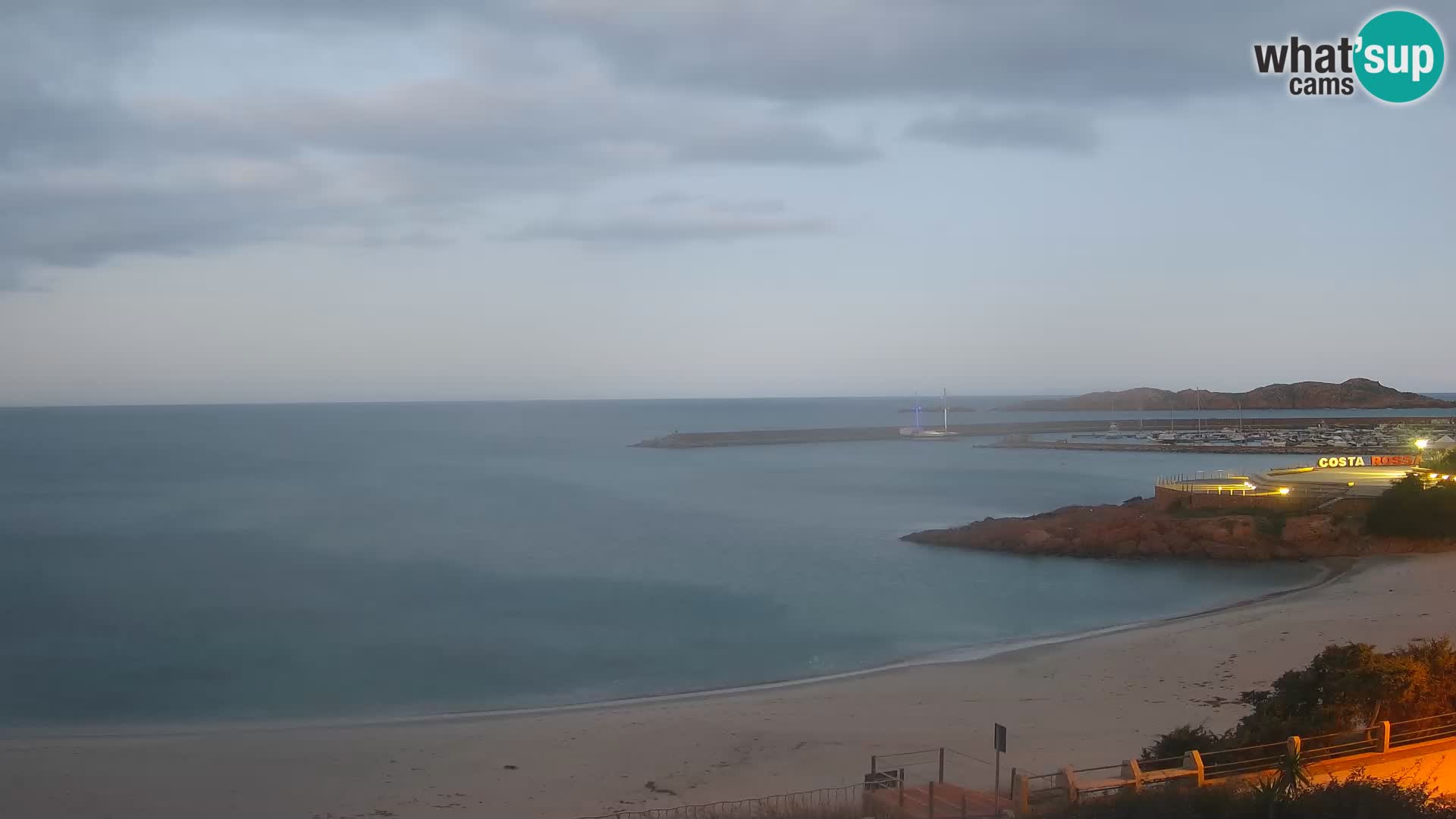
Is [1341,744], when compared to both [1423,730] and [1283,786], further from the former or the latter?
[1283,786]

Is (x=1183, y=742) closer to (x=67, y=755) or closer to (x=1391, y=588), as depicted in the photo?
(x=67, y=755)

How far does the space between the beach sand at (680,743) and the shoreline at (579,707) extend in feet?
0.65

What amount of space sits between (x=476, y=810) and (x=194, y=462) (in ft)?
254

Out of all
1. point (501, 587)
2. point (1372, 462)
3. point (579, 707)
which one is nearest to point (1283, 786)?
point (579, 707)

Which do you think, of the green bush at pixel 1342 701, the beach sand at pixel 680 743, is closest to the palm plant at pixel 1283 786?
the green bush at pixel 1342 701

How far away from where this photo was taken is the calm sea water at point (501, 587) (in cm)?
1953

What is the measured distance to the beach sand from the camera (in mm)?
12000

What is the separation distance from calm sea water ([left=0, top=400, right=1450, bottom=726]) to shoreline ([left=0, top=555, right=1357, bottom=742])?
0.48 metres

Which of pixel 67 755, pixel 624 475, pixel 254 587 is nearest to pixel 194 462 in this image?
pixel 624 475

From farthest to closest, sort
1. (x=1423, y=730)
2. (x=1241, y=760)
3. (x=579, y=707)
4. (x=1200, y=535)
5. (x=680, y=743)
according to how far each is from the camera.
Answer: (x=1200, y=535) < (x=579, y=707) < (x=680, y=743) < (x=1423, y=730) < (x=1241, y=760)

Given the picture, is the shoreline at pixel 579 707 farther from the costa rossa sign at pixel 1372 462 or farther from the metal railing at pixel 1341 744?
the costa rossa sign at pixel 1372 462

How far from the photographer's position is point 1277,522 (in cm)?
2986

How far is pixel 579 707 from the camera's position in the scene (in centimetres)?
1714

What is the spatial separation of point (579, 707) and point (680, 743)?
3.66m
